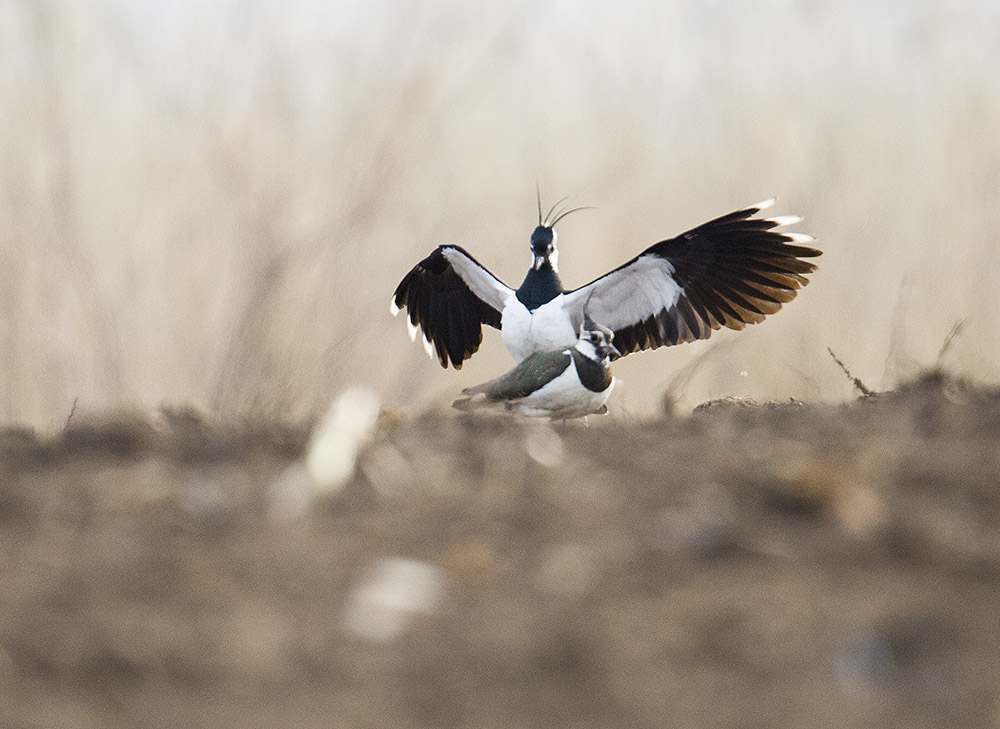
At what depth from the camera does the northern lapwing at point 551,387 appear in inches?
137

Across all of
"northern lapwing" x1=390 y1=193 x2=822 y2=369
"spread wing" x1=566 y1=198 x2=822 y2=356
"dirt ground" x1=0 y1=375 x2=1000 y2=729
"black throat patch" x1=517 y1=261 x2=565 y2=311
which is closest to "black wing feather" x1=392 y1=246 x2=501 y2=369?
"northern lapwing" x1=390 y1=193 x2=822 y2=369

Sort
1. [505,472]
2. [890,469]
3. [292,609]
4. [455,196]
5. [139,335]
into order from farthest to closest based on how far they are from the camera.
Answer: [455,196], [139,335], [505,472], [890,469], [292,609]

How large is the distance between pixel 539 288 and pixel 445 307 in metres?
0.74

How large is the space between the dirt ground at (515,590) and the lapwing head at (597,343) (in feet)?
5.64

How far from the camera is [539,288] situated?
4.23m

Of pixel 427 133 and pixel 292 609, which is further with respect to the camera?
pixel 427 133

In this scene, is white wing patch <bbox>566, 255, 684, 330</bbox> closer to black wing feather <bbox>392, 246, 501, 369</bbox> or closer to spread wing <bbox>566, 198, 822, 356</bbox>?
spread wing <bbox>566, 198, 822, 356</bbox>

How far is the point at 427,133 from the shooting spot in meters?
5.39

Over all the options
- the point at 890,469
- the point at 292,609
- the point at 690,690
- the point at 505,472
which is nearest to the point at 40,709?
the point at 292,609

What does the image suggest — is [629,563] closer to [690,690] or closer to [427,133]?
[690,690]

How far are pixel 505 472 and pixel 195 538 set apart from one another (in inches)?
20.0

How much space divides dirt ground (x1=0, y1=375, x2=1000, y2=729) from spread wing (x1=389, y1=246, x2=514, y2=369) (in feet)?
9.57

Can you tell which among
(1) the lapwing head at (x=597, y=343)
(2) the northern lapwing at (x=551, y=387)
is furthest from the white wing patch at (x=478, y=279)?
(2) the northern lapwing at (x=551, y=387)

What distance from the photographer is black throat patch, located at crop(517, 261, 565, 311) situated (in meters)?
4.20
